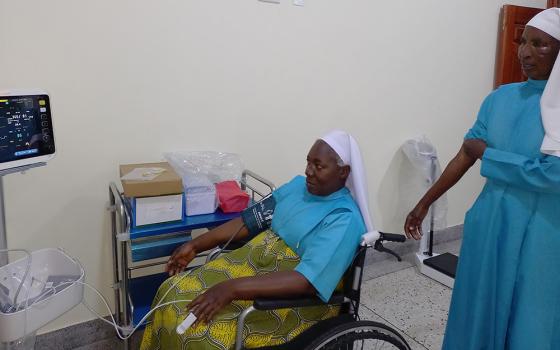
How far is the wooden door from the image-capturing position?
3170 millimetres

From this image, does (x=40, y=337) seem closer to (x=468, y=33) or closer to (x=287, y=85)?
(x=287, y=85)

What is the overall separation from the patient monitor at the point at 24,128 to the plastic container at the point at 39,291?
1.11 ft

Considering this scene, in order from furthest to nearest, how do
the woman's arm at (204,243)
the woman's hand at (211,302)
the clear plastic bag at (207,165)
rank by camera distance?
the clear plastic bag at (207,165), the woman's arm at (204,243), the woman's hand at (211,302)

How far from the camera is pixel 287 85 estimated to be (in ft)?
7.66

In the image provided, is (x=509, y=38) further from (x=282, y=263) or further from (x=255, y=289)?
(x=255, y=289)

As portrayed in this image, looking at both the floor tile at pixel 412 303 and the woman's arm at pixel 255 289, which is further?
the floor tile at pixel 412 303

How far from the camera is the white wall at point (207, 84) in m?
1.76

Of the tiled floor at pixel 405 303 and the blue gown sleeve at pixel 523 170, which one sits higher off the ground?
the blue gown sleeve at pixel 523 170

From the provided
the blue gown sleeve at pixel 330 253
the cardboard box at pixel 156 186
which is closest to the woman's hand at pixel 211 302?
the blue gown sleeve at pixel 330 253

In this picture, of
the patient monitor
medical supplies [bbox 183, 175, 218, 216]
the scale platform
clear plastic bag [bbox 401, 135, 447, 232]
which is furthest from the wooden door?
the patient monitor

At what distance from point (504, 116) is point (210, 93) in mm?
1302

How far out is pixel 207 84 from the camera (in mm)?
2086

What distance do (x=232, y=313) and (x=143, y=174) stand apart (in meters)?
0.68

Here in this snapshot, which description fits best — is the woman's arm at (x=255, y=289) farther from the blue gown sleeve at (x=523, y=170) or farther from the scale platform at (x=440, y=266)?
the scale platform at (x=440, y=266)
